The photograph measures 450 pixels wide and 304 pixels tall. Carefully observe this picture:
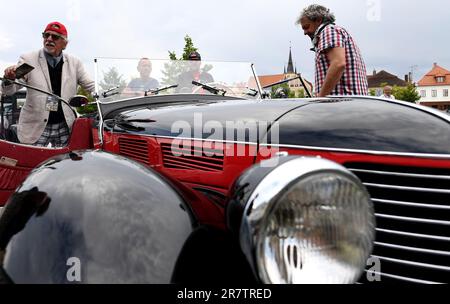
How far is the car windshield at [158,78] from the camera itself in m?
3.31

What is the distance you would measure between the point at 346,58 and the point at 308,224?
2864 millimetres

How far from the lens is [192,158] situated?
1.97m

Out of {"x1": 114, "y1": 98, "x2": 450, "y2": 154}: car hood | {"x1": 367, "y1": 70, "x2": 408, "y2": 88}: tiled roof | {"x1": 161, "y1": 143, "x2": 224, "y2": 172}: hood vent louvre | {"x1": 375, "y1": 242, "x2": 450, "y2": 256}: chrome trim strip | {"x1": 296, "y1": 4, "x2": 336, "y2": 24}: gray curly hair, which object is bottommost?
{"x1": 375, "y1": 242, "x2": 450, "y2": 256}: chrome trim strip

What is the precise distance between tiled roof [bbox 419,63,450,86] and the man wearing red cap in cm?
6666

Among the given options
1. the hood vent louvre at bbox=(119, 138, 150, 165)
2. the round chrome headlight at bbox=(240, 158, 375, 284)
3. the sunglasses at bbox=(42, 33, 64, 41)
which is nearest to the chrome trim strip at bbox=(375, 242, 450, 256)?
the round chrome headlight at bbox=(240, 158, 375, 284)

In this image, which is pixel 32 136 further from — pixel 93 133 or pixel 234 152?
pixel 234 152

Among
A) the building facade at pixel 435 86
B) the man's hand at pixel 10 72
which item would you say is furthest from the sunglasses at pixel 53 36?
the building facade at pixel 435 86

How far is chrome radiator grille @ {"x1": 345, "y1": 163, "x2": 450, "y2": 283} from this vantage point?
1.40m

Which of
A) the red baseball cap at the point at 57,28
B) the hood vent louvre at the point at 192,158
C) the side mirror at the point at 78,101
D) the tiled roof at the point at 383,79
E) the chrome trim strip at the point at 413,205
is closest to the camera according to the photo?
the chrome trim strip at the point at 413,205

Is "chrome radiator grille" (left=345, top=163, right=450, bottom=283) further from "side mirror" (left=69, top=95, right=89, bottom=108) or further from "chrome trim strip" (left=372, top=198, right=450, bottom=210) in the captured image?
"side mirror" (left=69, top=95, right=89, bottom=108)

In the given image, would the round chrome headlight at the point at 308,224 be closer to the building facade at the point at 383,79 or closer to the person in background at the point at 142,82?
the person in background at the point at 142,82

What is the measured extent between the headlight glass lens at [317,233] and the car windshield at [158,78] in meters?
2.50

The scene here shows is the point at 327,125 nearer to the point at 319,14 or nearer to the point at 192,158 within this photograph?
the point at 192,158

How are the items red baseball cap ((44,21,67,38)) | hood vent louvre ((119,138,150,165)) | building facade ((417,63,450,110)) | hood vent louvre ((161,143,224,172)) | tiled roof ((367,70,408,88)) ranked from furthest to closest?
tiled roof ((367,70,408,88)) < building facade ((417,63,450,110)) < red baseball cap ((44,21,67,38)) < hood vent louvre ((119,138,150,165)) < hood vent louvre ((161,143,224,172))
